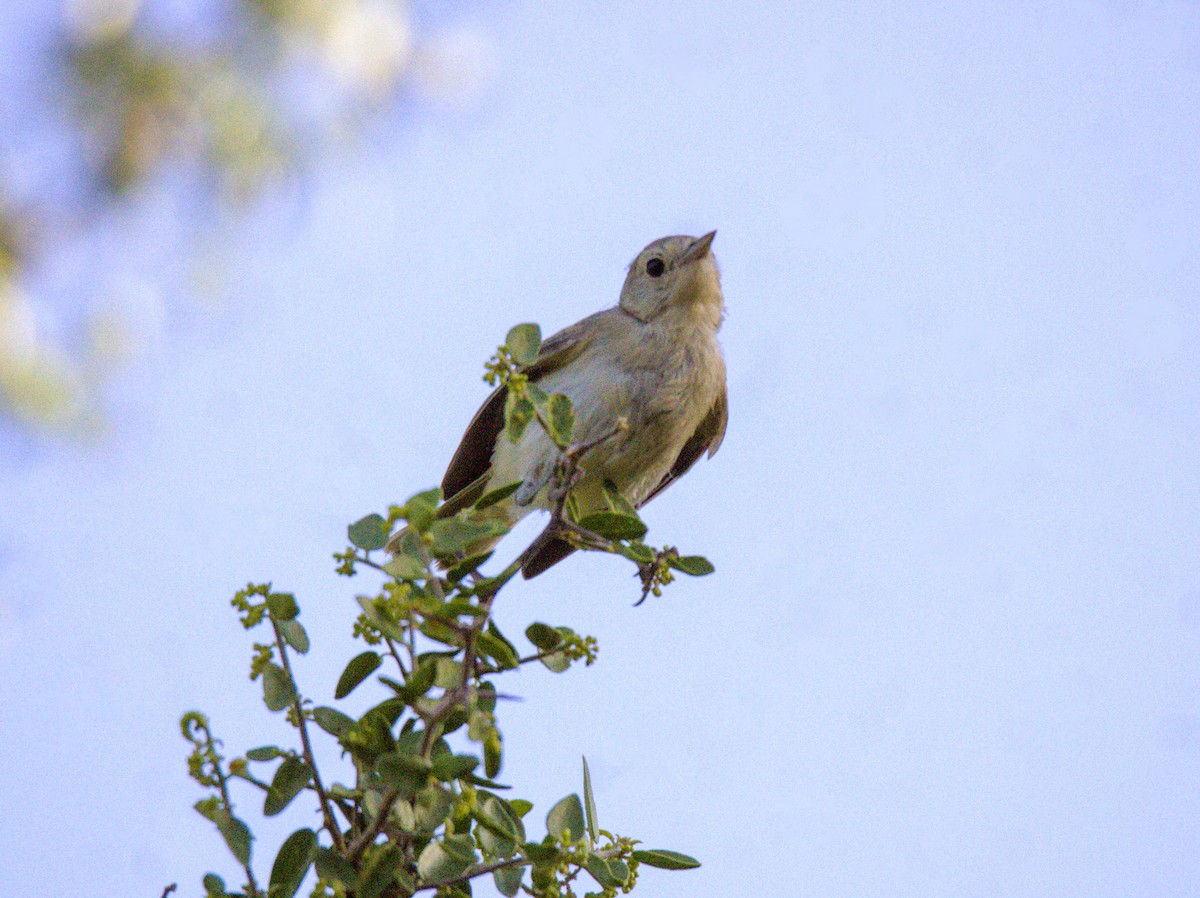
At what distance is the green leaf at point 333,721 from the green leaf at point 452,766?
227 millimetres

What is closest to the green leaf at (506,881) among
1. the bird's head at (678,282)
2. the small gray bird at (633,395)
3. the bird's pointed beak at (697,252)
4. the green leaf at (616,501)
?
the green leaf at (616,501)

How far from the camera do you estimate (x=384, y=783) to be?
6.64 ft

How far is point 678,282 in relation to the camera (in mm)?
4844

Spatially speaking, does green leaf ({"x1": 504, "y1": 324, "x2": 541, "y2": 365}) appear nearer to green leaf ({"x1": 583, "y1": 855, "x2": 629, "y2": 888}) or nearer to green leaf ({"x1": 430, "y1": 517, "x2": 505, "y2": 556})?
green leaf ({"x1": 430, "y1": 517, "x2": 505, "y2": 556})

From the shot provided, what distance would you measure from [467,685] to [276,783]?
0.37m

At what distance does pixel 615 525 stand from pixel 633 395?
1.87 metres

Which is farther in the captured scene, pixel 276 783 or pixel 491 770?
pixel 491 770

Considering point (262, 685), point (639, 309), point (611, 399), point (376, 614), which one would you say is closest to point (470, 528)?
point (376, 614)

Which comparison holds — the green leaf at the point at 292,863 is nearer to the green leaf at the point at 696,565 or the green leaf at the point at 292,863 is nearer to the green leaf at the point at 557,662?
the green leaf at the point at 557,662

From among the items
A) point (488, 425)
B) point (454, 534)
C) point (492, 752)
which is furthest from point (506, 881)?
point (488, 425)

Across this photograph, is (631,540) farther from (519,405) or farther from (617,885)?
(617,885)

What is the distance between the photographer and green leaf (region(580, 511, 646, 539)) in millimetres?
2580

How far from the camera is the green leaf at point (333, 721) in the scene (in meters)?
2.14

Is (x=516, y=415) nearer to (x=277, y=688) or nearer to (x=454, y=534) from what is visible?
(x=454, y=534)
